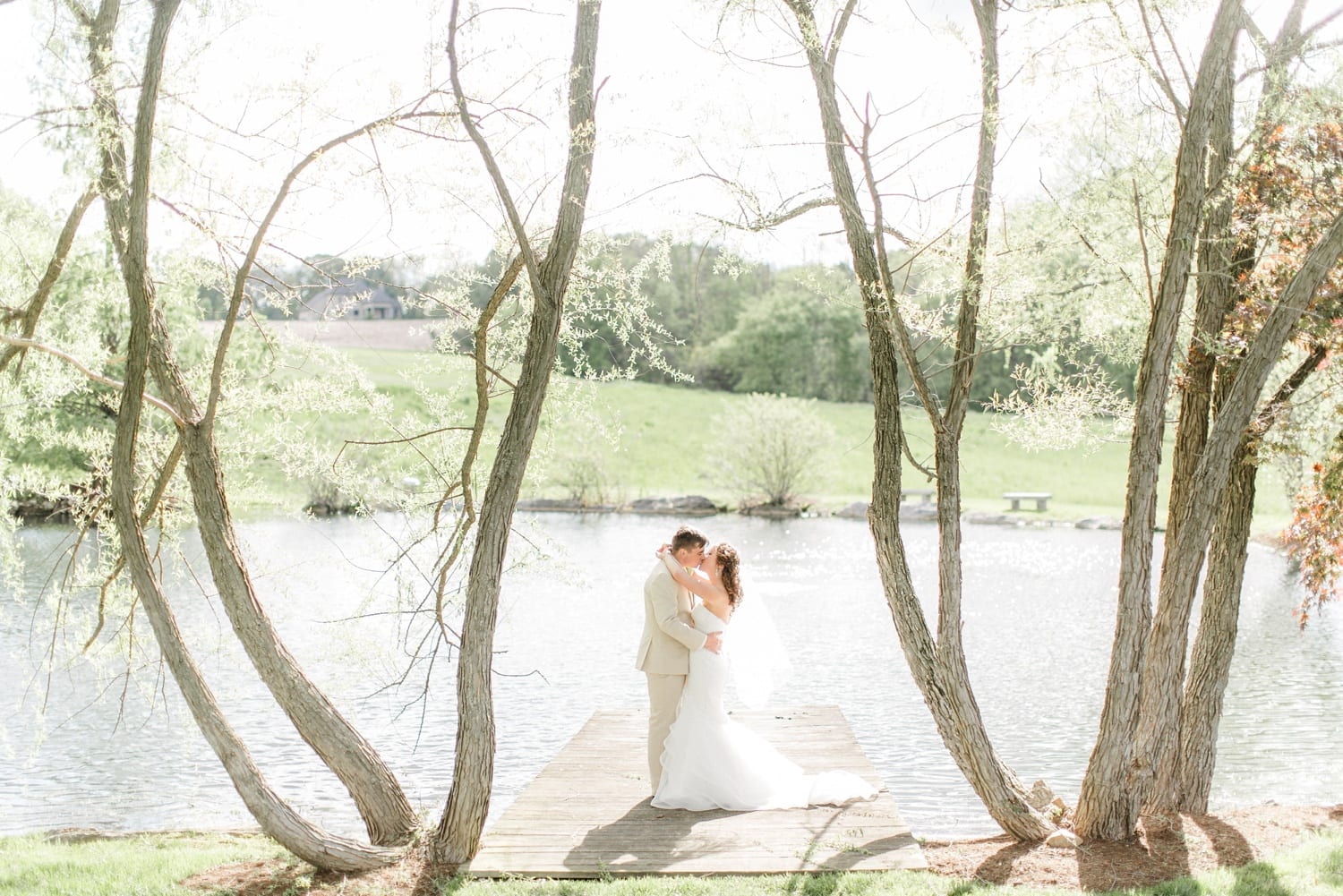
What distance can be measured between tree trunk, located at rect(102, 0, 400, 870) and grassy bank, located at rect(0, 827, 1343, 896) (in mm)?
196

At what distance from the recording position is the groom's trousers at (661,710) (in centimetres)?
750

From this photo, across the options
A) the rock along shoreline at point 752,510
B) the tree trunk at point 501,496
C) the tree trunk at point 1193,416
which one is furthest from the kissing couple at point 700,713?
the rock along shoreline at point 752,510

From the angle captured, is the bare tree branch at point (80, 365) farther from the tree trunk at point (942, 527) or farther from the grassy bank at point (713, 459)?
the grassy bank at point (713, 459)

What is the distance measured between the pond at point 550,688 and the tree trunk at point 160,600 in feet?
3.32

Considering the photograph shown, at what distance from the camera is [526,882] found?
19.6 ft

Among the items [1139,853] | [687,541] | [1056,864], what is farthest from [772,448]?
[1056,864]

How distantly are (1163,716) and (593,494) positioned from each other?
34203mm

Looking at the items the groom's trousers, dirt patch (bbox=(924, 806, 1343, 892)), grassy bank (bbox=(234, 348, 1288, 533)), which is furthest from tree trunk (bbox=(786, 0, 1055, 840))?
grassy bank (bbox=(234, 348, 1288, 533))

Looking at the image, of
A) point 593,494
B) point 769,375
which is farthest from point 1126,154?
point 769,375

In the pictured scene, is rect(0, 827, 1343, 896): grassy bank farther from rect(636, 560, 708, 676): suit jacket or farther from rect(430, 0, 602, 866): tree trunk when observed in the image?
rect(636, 560, 708, 676): suit jacket

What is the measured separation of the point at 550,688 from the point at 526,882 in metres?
8.37

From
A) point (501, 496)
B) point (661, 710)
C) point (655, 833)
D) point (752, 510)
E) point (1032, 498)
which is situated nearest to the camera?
point (501, 496)

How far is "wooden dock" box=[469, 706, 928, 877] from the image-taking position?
6184 mm

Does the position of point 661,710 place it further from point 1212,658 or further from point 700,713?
point 1212,658
